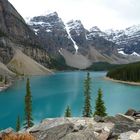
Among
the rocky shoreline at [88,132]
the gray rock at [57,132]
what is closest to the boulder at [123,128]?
the rocky shoreline at [88,132]

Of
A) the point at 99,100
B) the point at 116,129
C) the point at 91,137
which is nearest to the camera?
the point at 91,137

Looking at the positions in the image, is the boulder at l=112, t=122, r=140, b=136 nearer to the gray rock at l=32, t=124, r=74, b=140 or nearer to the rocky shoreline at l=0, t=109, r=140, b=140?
the rocky shoreline at l=0, t=109, r=140, b=140

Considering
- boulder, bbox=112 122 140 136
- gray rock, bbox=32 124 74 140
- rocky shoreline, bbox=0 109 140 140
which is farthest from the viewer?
boulder, bbox=112 122 140 136

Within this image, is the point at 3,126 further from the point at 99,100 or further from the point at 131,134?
the point at 131,134

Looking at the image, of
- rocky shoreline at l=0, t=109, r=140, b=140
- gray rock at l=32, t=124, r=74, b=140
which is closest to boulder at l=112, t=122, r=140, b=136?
rocky shoreline at l=0, t=109, r=140, b=140

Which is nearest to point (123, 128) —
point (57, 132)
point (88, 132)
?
point (57, 132)

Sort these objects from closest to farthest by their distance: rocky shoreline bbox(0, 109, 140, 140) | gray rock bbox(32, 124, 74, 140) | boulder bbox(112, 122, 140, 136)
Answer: rocky shoreline bbox(0, 109, 140, 140), gray rock bbox(32, 124, 74, 140), boulder bbox(112, 122, 140, 136)

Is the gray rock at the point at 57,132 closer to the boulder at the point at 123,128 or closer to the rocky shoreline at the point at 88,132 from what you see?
the rocky shoreline at the point at 88,132

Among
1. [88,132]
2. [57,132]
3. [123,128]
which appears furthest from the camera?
[123,128]

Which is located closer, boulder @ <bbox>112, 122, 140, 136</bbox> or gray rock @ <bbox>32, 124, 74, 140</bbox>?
gray rock @ <bbox>32, 124, 74, 140</bbox>

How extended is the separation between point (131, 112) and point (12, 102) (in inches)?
3886

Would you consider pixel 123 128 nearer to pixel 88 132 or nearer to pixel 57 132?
pixel 57 132

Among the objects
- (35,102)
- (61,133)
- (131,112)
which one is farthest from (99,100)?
(35,102)

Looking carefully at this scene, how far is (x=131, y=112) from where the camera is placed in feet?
112
